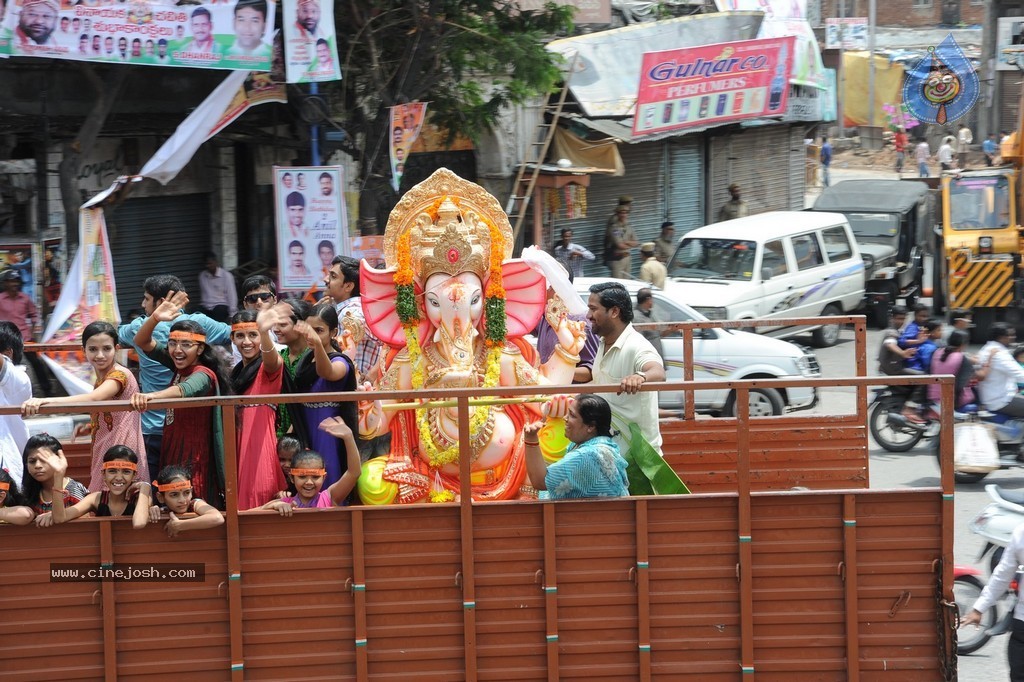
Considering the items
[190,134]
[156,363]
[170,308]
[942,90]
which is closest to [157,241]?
[190,134]

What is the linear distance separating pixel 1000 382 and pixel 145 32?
7.74 metres

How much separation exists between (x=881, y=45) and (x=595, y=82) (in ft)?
82.1

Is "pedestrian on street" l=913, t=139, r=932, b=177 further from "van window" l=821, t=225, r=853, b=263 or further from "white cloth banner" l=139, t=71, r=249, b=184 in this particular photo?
"white cloth banner" l=139, t=71, r=249, b=184

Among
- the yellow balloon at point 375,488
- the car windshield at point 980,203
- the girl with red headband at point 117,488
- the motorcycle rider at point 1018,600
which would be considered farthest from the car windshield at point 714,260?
the girl with red headband at point 117,488

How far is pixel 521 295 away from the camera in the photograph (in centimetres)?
640

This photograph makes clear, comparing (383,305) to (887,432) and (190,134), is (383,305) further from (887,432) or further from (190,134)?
(887,432)

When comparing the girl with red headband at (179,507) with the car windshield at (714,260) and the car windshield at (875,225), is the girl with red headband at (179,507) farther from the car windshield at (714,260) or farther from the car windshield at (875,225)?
the car windshield at (875,225)

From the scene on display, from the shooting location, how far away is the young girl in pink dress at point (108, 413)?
5.52 metres

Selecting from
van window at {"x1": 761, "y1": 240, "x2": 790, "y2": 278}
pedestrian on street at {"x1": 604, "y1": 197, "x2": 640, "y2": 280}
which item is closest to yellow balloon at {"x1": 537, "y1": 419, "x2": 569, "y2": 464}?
van window at {"x1": 761, "y1": 240, "x2": 790, "y2": 278}

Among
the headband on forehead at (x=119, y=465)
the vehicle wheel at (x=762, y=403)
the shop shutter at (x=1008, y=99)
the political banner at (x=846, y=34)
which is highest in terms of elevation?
the political banner at (x=846, y=34)

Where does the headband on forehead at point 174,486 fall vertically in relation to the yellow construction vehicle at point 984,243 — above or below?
below

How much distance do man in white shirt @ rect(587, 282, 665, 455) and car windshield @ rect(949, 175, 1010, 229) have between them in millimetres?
11283

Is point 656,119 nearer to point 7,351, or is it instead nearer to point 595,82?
point 595,82

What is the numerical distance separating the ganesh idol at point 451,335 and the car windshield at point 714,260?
356 inches
